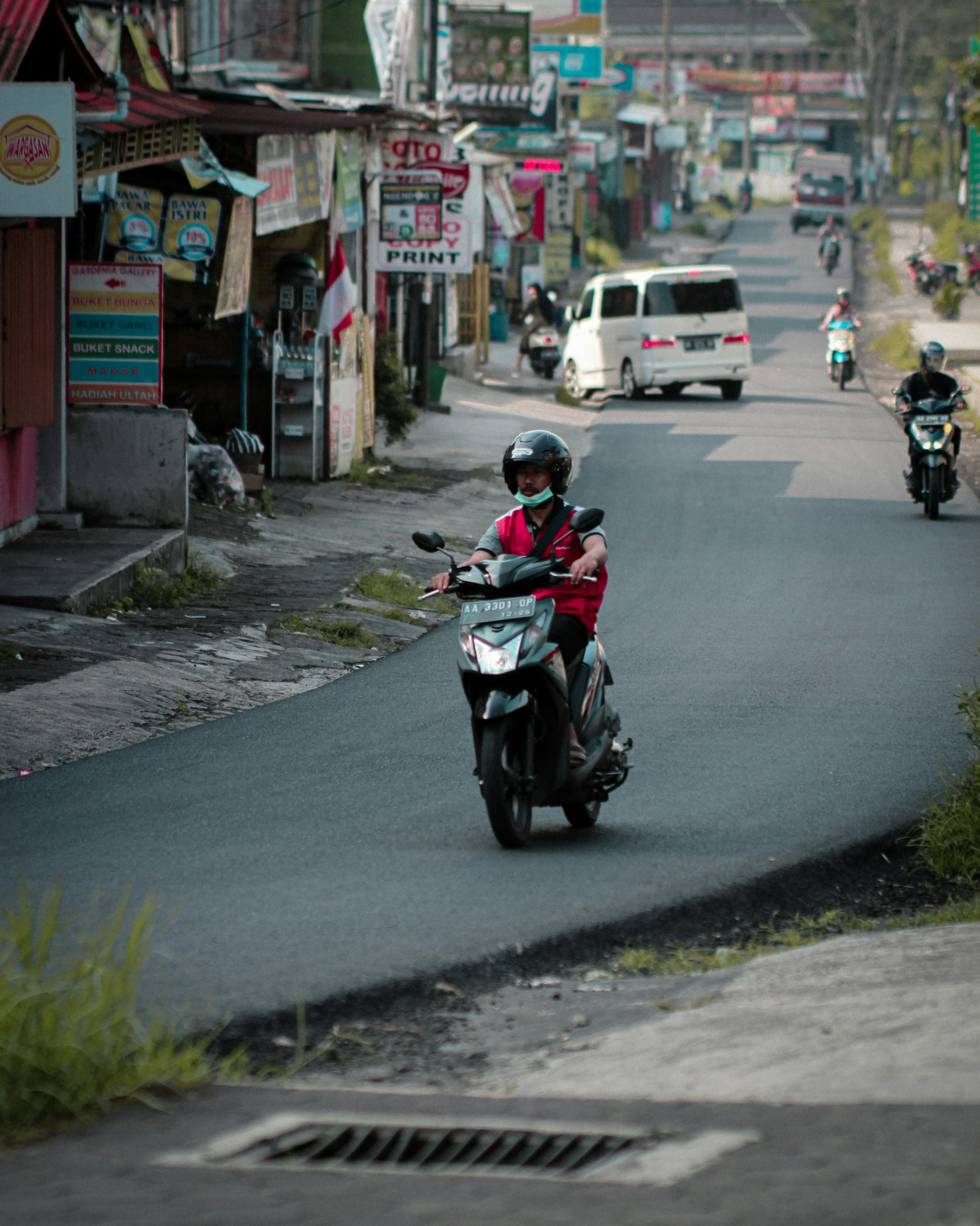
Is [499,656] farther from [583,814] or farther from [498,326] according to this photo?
[498,326]

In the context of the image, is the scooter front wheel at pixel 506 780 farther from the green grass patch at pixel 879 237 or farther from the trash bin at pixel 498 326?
the green grass patch at pixel 879 237

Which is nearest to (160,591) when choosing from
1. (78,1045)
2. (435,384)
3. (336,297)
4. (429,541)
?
(429,541)

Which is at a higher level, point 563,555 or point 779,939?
point 563,555

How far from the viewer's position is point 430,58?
96.5 feet

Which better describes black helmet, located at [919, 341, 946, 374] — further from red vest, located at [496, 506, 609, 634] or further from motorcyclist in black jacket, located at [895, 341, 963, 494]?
red vest, located at [496, 506, 609, 634]

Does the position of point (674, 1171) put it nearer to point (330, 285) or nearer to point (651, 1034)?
point (651, 1034)

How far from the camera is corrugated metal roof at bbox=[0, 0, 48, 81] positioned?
11922 millimetres

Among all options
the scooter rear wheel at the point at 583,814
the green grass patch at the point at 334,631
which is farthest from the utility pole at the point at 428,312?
the scooter rear wheel at the point at 583,814

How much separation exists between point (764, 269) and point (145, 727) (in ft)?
202

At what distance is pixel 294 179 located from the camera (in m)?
19.2

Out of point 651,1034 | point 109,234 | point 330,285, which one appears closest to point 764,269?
point 330,285

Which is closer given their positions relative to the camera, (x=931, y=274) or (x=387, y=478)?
(x=387, y=478)

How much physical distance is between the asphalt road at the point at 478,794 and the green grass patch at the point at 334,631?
451 millimetres

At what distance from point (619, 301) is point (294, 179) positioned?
1365 centimetres
